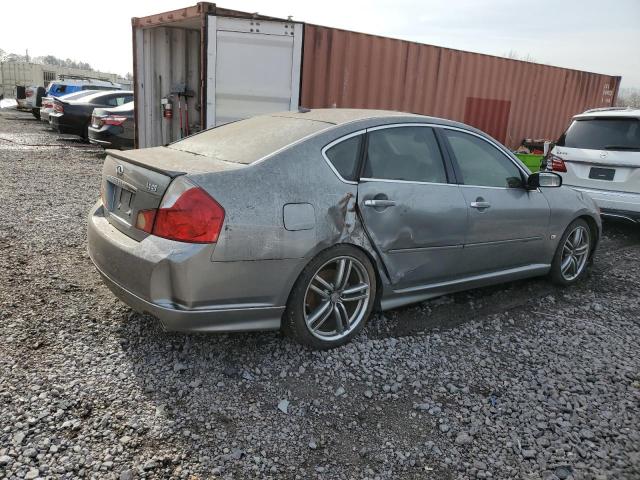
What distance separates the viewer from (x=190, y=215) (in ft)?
8.82

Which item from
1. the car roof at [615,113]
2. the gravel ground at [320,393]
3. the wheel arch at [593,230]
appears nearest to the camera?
the gravel ground at [320,393]

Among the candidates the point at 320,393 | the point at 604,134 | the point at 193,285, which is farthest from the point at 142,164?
the point at 604,134

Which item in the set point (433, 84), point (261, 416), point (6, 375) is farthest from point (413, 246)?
point (433, 84)

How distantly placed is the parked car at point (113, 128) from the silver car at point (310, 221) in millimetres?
8092

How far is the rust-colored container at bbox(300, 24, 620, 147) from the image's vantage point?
8.01m

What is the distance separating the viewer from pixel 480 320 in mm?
3963

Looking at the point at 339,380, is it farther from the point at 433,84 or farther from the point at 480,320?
the point at 433,84

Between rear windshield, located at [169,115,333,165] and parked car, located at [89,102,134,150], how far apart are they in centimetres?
806

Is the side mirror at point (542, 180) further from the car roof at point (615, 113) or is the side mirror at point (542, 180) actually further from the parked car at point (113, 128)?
the parked car at point (113, 128)

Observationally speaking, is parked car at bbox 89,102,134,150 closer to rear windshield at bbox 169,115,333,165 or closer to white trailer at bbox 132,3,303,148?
white trailer at bbox 132,3,303,148

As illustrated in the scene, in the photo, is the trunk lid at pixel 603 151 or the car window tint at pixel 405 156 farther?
the trunk lid at pixel 603 151

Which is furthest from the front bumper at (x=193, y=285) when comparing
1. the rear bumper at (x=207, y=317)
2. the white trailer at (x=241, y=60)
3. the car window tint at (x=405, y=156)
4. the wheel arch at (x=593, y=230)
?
the white trailer at (x=241, y=60)

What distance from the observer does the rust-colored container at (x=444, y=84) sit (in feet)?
26.3

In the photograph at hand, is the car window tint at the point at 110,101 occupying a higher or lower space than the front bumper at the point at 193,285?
higher
